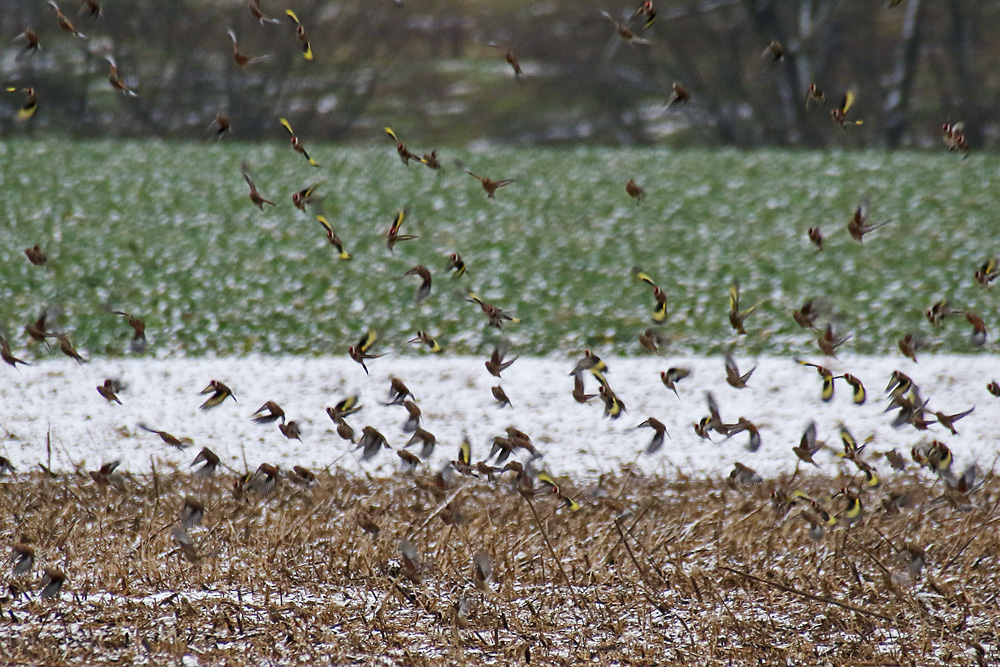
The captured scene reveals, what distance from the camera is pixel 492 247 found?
12586 mm

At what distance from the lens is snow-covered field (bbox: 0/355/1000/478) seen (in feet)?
23.5

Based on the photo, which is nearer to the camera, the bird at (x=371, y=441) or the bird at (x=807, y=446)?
the bird at (x=371, y=441)

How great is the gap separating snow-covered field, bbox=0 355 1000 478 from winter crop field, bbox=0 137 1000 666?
5 cm

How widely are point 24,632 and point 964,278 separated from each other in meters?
10.8

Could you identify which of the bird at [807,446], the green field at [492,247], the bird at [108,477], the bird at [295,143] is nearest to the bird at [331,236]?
the bird at [295,143]

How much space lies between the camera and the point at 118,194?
14.0m

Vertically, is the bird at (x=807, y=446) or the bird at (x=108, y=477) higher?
the bird at (x=807, y=446)

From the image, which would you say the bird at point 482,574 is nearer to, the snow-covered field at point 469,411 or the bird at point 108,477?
the bird at point 108,477

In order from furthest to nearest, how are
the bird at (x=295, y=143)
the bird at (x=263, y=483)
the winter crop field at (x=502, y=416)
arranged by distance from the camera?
the bird at (x=263, y=483) < the winter crop field at (x=502, y=416) < the bird at (x=295, y=143)

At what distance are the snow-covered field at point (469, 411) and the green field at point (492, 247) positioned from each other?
599 millimetres

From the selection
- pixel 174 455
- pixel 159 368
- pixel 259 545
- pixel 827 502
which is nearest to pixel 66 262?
pixel 159 368

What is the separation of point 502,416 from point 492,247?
15.5 ft

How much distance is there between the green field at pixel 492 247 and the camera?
1053 cm

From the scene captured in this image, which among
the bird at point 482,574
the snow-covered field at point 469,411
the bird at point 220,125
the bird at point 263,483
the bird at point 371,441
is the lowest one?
the snow-covered field at point 469,411
